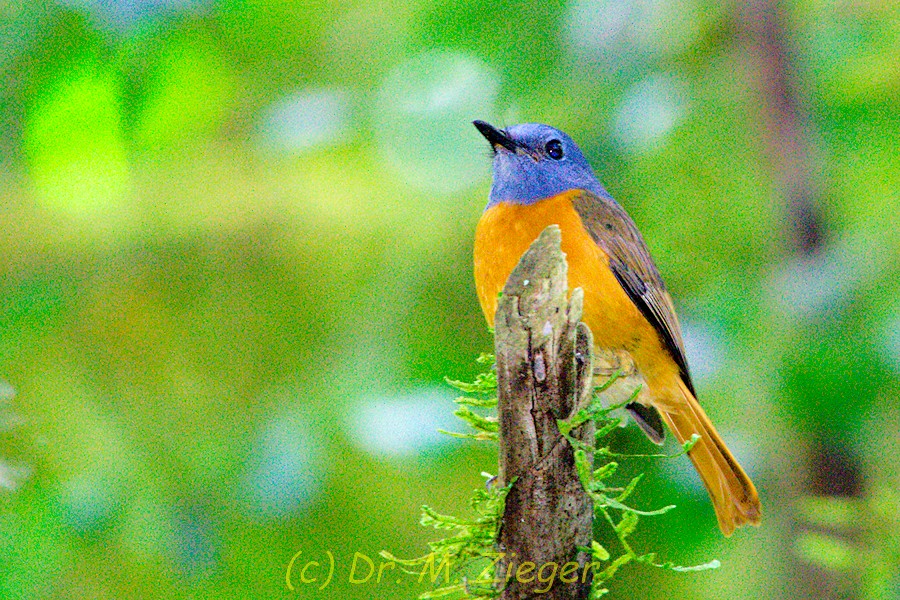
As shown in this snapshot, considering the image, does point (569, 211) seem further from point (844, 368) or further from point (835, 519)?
point (835, 519)

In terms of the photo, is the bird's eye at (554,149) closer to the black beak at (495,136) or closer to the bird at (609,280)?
the bird at (609,280)

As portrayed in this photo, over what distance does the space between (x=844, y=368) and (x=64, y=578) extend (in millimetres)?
3824

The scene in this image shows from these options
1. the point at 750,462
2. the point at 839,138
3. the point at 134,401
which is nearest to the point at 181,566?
the point at 134,401

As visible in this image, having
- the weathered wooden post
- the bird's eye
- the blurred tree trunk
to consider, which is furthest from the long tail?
the weathered wooden post

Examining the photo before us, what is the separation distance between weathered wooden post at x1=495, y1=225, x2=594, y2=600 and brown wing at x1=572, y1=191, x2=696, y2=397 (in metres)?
1.50

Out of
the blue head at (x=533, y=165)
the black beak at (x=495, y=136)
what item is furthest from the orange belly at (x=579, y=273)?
the black beak at (x=495, y=136)

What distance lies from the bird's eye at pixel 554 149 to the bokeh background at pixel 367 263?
1.15 ft

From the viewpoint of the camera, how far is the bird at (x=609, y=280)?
3.17 m

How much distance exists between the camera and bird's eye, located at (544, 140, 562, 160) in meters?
3.65

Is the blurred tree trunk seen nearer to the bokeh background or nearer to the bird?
the bokeh background

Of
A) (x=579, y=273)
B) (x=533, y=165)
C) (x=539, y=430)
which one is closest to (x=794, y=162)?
(x=533, y=165)

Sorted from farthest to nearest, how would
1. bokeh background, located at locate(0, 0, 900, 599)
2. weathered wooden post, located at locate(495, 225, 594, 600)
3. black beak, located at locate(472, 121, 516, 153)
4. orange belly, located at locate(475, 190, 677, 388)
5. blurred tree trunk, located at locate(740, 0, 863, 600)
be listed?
blurred tree trunk, located at locate(740, 0, 863, 600)
bokeh background, located at locate(0, 0, 900, 599)
black beak, located at locate(472, 121, 516, 153)
orange belly, located at locate(475, 190, 677, 388)
weathered wooden post, located at locate(495, 225, 594, 600)

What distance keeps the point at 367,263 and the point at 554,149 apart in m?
1.36

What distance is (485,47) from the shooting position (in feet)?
12.1
